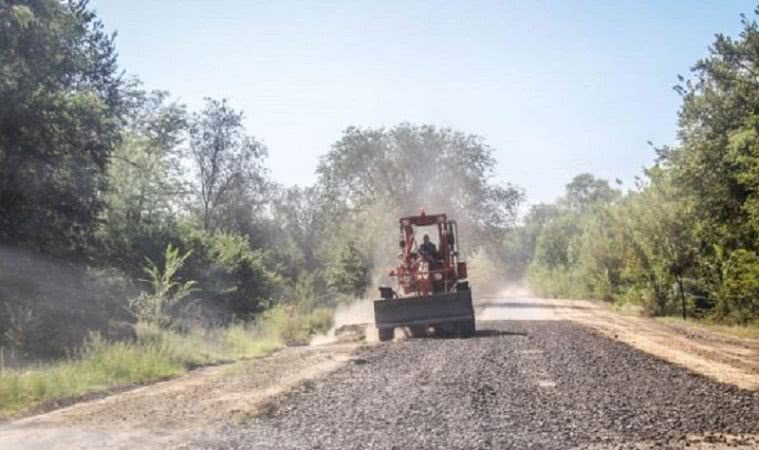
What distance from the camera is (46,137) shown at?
17656 mm

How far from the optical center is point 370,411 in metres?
7.36

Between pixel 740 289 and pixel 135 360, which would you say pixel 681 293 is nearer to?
pixel 740 289

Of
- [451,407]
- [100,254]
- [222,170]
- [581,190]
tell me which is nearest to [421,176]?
[222,170]

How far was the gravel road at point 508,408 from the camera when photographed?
5.92m

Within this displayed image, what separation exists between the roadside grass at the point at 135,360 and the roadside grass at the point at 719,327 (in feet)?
38.4

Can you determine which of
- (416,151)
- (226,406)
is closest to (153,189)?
(226,406)

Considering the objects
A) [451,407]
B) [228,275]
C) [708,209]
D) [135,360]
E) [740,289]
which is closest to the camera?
[451,407]

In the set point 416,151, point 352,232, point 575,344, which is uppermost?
point 416,151

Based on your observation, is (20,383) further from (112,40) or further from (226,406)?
(112,40)

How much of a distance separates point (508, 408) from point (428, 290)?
10.9 meters

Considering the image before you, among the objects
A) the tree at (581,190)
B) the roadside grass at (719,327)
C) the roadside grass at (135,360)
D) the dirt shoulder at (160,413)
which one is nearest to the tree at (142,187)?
the roadside grass at (135,360)

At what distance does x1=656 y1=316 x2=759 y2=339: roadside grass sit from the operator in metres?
7.76

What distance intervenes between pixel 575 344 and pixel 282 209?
7054 centimetres

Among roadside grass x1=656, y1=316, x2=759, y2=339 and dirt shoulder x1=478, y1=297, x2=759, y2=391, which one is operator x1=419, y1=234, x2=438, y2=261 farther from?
roadside grass x1=656, y1=316, x2=759, y2=339
